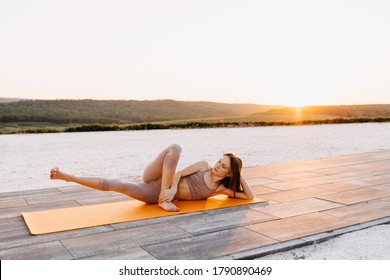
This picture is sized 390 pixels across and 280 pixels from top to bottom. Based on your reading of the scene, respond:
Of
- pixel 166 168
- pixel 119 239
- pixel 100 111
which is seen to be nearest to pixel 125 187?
pixel 166 168

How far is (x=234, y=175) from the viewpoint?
351cm

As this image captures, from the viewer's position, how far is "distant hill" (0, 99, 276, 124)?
29.6 m

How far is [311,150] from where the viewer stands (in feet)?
26.6

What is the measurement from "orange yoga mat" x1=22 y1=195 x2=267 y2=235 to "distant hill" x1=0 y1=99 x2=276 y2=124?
2576cm

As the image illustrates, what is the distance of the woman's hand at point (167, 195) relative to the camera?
131 inches

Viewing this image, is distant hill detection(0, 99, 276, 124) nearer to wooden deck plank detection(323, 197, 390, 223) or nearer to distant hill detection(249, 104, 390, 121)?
distant hill detection(249, 104, 390, 121)

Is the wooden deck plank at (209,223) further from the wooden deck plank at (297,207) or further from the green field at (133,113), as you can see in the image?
the green field at (133,113)

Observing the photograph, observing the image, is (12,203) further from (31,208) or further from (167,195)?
(167,195)

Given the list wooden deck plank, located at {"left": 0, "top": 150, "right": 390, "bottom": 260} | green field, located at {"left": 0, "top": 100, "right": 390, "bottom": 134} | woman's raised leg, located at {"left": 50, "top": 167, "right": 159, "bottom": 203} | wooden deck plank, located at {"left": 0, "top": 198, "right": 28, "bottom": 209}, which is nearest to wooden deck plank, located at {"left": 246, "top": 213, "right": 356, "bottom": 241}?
wooden deck plank, located at {"left": 0, "top": 150, "right": 390, "bottom": 260}

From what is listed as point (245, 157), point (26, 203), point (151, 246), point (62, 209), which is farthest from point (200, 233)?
point (245, 157)

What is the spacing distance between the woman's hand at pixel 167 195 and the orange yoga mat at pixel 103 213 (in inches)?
3.4

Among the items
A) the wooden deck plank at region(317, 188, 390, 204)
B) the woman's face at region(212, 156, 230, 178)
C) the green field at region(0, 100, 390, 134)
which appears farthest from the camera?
the green field at region(0, 100, 390, 134)

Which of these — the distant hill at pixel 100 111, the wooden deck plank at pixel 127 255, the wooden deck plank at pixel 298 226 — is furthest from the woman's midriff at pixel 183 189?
the distant hill at pixel 100 111

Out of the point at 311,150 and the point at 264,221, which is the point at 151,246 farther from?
the point at 311,150
